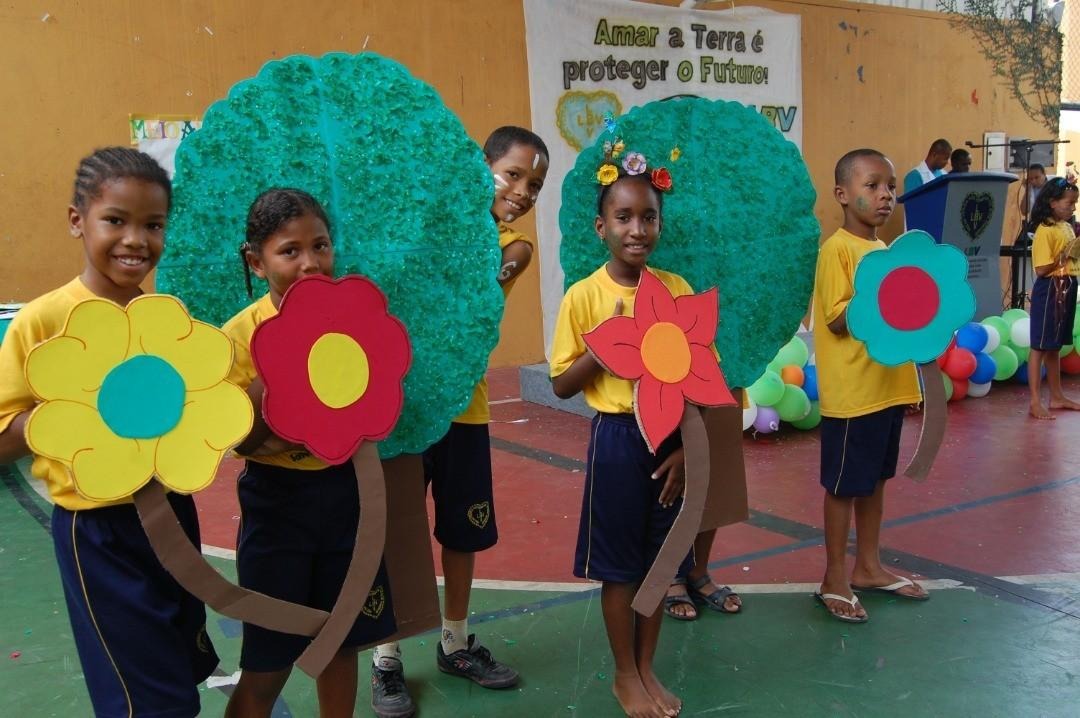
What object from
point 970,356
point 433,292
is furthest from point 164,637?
point 970,356

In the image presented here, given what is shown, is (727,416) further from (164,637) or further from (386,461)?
(164,637)

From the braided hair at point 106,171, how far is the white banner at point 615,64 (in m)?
5.84

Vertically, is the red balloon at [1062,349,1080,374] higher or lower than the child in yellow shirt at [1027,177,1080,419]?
lower

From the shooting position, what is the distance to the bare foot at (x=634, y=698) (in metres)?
2.48

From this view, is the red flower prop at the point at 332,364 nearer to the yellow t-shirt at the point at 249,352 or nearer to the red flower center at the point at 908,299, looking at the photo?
the yellow t-shirt at the point at 249,352

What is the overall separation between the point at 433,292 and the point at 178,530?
782 mm

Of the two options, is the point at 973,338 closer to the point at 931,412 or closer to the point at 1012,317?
the point at 1012,317

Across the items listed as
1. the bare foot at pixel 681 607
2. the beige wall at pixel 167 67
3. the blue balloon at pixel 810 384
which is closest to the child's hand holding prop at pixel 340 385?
the bare foot at pixel 681 607

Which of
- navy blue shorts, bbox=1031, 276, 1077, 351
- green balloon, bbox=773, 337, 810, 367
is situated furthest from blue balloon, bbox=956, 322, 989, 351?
green balloon, bbox=773, 337, 810, 367

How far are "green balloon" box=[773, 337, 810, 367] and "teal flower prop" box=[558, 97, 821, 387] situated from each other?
8.65ft

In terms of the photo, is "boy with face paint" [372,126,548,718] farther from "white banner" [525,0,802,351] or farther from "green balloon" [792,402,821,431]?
"white banner" [525,0,802,351]

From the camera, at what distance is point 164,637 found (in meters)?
1.76

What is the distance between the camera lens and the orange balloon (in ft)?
18.6

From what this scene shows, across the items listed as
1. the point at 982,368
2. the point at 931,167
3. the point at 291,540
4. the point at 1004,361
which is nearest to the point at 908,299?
the point at 291,540
